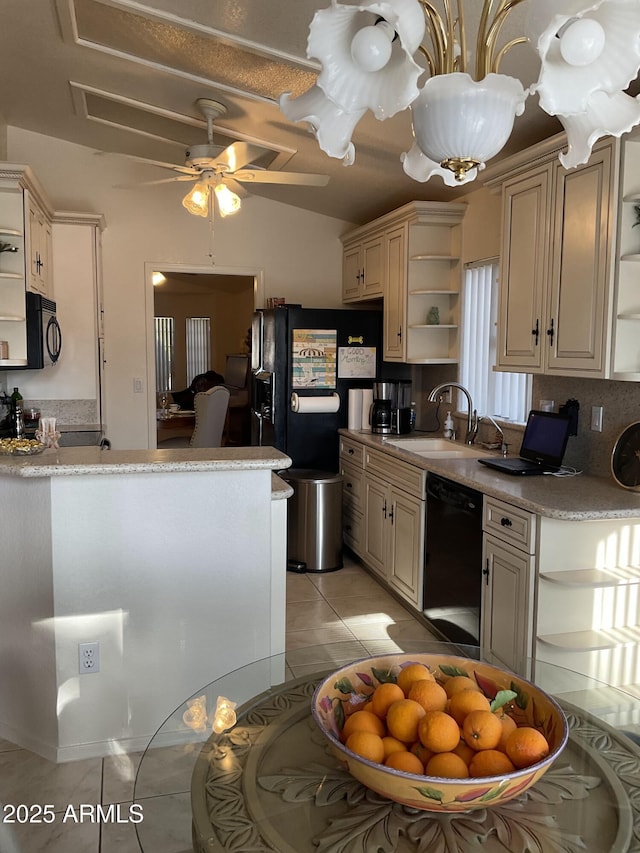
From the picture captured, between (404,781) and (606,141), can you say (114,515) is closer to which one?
(404,781)

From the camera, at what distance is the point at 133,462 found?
8.05ft

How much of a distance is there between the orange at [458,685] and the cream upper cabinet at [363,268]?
3988mm

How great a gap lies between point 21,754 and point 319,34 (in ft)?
8.44

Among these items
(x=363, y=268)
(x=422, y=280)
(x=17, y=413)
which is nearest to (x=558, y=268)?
(x=422, y=280)

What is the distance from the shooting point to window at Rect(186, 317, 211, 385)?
10.4 metres

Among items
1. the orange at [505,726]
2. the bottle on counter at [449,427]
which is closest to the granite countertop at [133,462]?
the orange at [505,726]

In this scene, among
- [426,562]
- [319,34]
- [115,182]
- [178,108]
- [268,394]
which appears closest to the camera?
[319,34]

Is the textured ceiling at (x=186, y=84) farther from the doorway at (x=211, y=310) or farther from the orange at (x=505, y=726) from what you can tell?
the doorway at (x=211, y=310)

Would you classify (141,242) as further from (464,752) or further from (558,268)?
(464,752)

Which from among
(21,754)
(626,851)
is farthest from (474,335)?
(626,851)

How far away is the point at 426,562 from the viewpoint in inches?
145

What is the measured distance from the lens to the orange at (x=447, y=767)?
3.63ft

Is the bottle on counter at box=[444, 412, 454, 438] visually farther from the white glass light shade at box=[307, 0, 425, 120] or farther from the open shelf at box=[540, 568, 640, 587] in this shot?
the white glass light shade at box=[307, 0, 425, 120]

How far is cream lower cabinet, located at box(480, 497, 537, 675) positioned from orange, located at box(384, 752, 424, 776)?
150 cm
